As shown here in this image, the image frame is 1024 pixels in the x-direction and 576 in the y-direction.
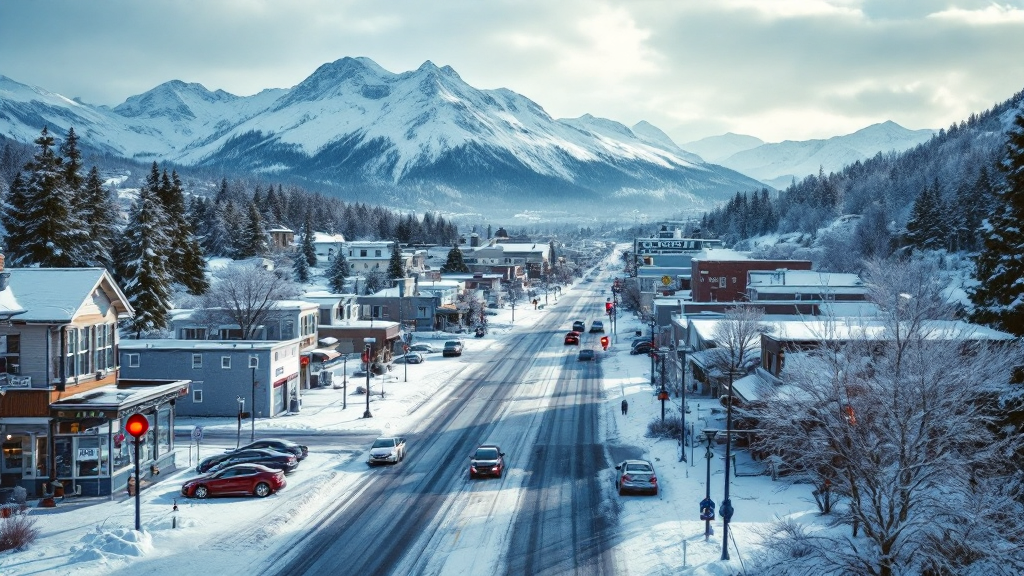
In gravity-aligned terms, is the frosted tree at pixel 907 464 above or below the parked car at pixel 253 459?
above

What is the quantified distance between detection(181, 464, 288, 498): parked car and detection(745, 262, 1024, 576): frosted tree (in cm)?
1861

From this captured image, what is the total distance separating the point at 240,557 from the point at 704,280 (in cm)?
6570

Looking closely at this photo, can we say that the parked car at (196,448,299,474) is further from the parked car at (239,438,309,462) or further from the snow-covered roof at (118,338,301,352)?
the snow-covered roof at (118,338,301,352)

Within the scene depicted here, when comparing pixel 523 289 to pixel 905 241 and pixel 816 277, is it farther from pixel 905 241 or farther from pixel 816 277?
pixel 816 277

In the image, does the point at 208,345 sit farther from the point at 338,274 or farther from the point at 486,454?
the point at 338,274

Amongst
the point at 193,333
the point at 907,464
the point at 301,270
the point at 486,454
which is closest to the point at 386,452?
the point at 486,454

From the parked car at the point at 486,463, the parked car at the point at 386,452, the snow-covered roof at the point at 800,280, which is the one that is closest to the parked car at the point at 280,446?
the parked car at the point at 386,452

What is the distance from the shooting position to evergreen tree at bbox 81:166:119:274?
66000 millimetres

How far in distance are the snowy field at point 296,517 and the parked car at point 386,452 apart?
791mm

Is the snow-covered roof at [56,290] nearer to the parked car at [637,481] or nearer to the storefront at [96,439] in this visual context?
the storefront at [96,439]

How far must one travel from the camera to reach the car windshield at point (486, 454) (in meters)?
34.4

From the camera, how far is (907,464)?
21.2 metres

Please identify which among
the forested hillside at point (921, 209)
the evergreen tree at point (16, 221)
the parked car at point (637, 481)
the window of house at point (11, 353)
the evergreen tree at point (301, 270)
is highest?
the forested hillside at point (921, 209)

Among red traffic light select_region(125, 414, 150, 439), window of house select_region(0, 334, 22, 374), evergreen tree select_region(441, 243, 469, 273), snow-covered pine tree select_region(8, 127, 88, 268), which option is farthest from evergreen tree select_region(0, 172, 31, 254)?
evergreen tree select_region(441, 243, 469, 273)
